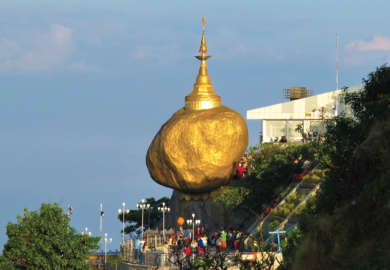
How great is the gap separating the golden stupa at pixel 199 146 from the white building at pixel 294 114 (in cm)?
1343

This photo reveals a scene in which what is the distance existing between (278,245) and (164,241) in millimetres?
9664

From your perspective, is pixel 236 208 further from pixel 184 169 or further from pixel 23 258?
pixel 23 258

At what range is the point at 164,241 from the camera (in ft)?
132

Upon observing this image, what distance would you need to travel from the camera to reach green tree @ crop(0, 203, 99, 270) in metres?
34.6

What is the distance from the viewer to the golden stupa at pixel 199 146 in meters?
42.4

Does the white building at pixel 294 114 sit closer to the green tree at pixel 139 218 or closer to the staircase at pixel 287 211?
the green tree at pixel 139 218

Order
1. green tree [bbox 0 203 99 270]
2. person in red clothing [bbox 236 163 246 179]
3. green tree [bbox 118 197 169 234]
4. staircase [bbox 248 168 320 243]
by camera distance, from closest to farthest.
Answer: green tree [bbox 0 203 99 270]
staircase [bbox 248 168 320 243]
person in red clothing [bbox 236 163 246 179]
green tree [bbox 118 197 169 234]

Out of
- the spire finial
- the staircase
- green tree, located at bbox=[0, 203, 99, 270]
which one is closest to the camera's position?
green tree, located at bbox=[0, 203, 99, 270]

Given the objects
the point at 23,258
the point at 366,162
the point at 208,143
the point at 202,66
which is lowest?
the point at 23,258

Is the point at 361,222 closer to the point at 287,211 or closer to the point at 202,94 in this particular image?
→ the point at 287,211

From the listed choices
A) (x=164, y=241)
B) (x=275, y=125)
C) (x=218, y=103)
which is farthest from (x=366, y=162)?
(x=275, y=125)

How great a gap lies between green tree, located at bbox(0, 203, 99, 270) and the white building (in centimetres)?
2352

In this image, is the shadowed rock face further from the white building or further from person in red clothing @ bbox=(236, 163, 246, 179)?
the white building

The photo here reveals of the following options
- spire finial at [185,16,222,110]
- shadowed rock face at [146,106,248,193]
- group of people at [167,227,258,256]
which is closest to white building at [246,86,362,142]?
spire finial at [185,16,222,110]
